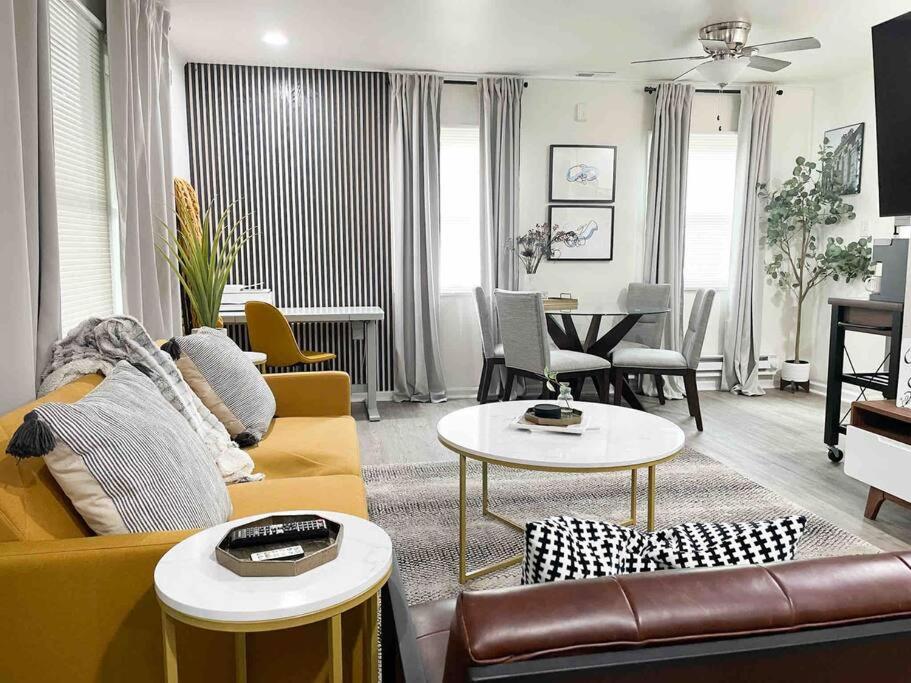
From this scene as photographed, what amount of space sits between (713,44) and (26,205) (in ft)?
12.1

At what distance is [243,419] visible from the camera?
2.62 meters

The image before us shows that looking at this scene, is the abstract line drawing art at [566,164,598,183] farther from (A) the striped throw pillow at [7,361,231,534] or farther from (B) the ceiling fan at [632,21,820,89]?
(A) the striped throw pillow at [7,361,231,534]

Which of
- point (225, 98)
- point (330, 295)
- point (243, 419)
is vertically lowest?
point (243, 419)

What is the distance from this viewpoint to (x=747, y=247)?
5664mm

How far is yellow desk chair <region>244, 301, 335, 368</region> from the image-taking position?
4441 millimetres

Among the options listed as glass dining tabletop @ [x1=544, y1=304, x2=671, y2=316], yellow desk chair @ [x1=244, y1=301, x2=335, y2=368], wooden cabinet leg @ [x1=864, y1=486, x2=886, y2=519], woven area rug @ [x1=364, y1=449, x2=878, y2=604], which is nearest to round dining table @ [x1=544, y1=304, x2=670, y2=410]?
glass dining tabletop @ [x1=544, y1=304, x2=671, y2=316]

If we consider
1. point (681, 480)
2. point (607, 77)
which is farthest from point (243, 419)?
point (607, 77)

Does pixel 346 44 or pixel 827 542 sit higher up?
pixel 346 44

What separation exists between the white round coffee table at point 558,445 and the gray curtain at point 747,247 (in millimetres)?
3353

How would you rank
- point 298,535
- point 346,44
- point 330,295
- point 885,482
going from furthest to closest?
point 330,295 → point 346,44 → point 885,482 → point 298,535

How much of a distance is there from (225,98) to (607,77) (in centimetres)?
287

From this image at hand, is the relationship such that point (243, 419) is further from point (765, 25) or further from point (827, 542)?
point (765, 25)

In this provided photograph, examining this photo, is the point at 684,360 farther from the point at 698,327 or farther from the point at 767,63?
the point at 767,63

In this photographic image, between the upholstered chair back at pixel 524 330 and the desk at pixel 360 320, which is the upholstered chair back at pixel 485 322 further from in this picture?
the desk at pixel 360 320
